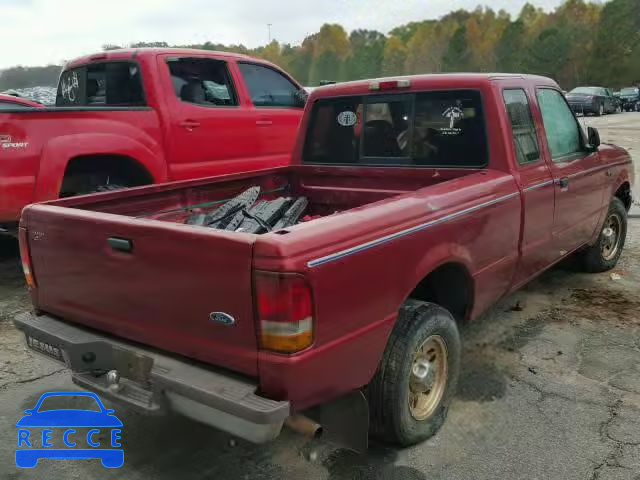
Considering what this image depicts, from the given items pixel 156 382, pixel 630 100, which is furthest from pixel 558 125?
pixel 630 100

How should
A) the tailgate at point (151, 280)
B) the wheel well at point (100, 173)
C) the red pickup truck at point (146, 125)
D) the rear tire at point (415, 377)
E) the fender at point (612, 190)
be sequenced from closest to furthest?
the tailgate at point (151, 280) < the rear tire at point (415, 377) < the red pickup truck at point (146, 125) < the fender at point (612, 190) < the wheel well at point (100, 173)

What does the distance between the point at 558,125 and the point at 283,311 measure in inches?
126

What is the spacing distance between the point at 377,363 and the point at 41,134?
3.69 meters

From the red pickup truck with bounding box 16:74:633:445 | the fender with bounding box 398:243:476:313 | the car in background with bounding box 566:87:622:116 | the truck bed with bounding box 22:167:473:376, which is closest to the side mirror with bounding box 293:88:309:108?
the red pickup truck with bounding box 16:74:633:445

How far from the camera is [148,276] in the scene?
2.47 metres

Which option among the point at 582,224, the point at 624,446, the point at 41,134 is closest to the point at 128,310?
the point at 624,446

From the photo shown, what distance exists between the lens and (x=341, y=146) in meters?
4.36

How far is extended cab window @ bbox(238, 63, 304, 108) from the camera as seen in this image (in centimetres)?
690

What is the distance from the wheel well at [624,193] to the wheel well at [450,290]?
3.04 metres

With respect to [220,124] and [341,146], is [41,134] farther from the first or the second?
[341,146]

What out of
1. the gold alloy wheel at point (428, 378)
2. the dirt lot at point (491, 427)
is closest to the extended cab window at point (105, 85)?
the dirt lot at point (491, 427)

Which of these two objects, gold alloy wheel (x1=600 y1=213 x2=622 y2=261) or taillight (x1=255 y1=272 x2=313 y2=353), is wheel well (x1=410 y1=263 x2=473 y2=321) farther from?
gold alloy wheel (x1=600 y1=213 x2=622 y2=261)

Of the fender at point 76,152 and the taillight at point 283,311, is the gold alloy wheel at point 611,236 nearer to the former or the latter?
the taillight at point 283,311

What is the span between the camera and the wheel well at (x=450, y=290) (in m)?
3.26
